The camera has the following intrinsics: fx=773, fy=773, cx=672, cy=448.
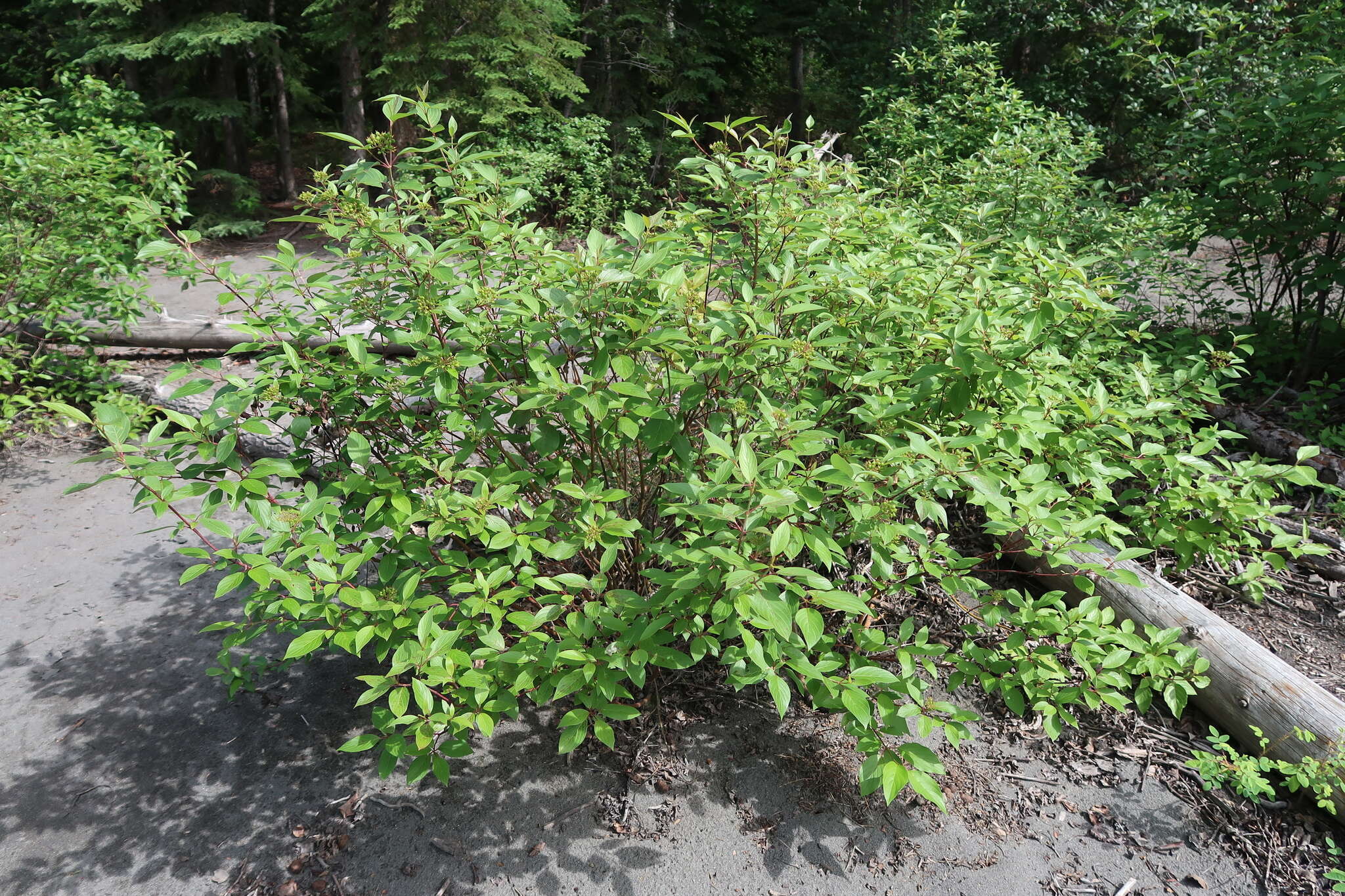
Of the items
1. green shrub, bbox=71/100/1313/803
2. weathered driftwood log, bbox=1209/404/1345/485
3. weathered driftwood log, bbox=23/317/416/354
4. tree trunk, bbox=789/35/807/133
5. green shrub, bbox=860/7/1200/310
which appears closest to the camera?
green shrub, bbox=71/100/1313/803

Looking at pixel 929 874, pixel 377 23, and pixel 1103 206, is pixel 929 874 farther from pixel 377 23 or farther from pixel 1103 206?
pixel 377 23

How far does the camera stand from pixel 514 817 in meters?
2.27

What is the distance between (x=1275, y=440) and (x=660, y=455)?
12.2 ft

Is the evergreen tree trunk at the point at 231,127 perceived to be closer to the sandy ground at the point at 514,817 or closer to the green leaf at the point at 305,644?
the sandy ground at the point at 514,817

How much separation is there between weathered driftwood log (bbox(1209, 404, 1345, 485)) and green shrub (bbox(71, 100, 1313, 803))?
5.64 feet

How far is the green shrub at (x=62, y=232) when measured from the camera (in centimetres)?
454

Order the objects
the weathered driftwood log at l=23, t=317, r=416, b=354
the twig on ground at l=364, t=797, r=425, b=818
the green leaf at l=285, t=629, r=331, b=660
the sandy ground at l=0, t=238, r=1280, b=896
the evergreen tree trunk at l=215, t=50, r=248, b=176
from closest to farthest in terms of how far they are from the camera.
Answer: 1. the green leaf at l=285, t=629, r=331, b=660
2. the sandy ground at l=0, t=238, r=1280, b=896
3. the twig on ground at l=364, t=797, r=425, b=818
4. the weathered driftwood log at l=23, t=317, r=416, b=354
5. the evergreen tree trunk at l=215, t=50, r=248, b=176

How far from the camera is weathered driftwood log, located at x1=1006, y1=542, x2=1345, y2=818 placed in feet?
7.58

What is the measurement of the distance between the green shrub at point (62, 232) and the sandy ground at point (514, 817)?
2.74 meters

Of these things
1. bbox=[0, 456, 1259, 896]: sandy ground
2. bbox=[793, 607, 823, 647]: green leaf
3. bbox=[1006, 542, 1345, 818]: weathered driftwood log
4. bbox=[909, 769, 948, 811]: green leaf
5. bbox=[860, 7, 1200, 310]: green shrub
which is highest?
bbox=[860, 7, 1200, 310]: green shrub

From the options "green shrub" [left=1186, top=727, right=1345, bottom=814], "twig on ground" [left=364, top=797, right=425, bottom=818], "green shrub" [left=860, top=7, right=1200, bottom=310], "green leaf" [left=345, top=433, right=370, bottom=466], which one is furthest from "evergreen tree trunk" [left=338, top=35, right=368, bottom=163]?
"green shrub" [left=1186, top=727, right=1345, bottom=814]

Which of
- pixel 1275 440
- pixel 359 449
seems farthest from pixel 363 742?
pixel 1275 440

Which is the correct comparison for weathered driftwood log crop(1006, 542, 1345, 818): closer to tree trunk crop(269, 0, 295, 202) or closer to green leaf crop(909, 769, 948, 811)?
green leaf crop(909, 769, 948, 811)

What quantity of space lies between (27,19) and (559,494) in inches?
622
